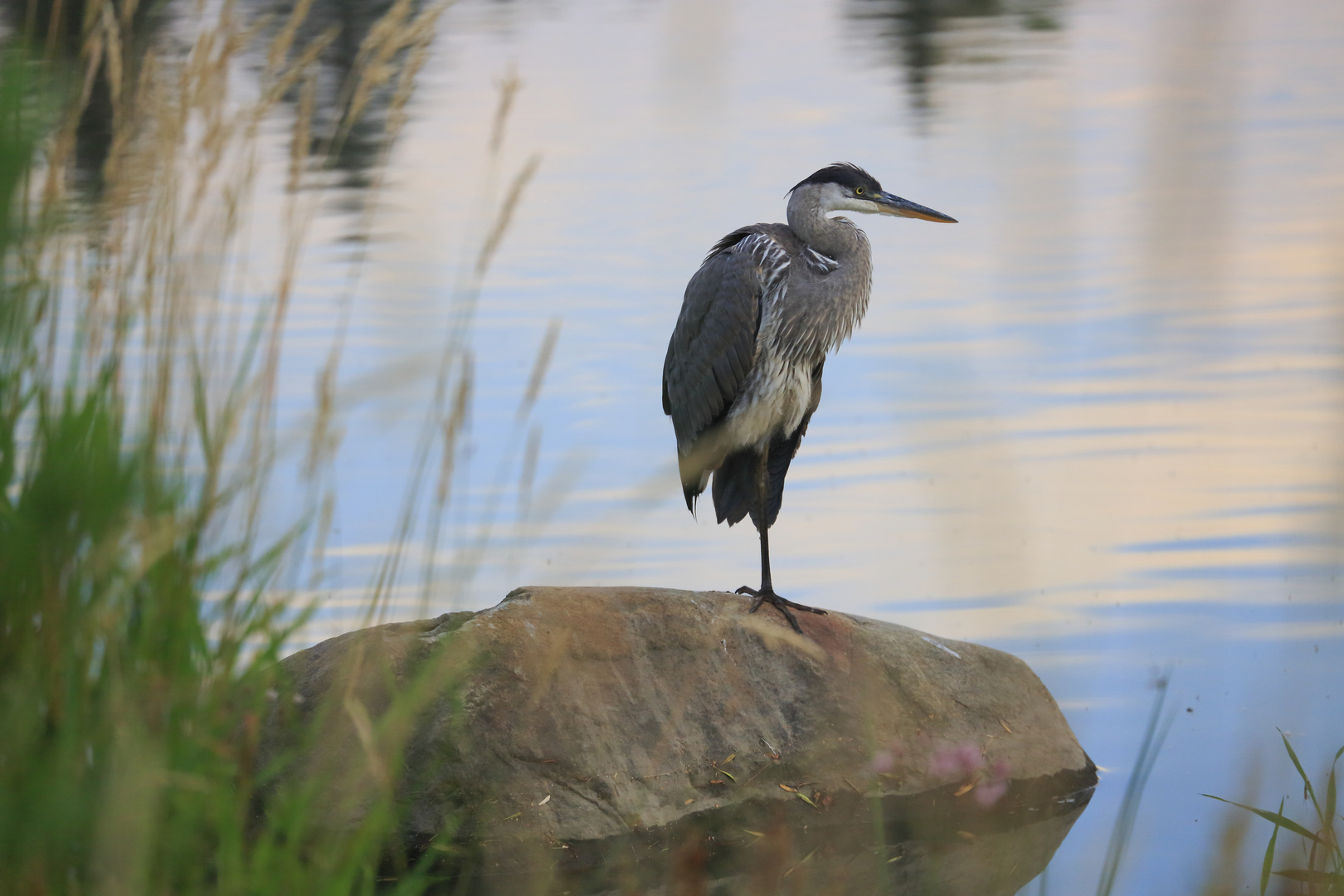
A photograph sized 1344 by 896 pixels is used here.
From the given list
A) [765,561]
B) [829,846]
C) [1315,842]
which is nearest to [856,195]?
[765,561]

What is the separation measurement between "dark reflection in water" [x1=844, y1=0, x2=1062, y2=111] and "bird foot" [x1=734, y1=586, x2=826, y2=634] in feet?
23.6

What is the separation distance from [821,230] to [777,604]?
4.43 ft

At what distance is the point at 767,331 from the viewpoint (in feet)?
14.7

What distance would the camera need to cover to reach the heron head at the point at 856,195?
455 centimetres

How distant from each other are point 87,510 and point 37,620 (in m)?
0.25

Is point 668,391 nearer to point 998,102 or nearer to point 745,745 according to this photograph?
point 745,745

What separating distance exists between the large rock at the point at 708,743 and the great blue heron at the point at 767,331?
44 centimetres

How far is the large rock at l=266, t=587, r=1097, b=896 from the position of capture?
3.50 meters

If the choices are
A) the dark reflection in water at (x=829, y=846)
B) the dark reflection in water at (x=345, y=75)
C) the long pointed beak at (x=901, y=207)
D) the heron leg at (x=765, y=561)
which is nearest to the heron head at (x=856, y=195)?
the long pointed beak at (x=901, y=207)

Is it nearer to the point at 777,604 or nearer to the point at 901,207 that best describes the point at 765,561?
the point at 777,604

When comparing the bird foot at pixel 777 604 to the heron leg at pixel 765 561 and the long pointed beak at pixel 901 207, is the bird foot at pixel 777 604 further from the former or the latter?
the long pointed beak at pixel 901 207

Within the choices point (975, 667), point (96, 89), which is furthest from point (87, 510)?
point (96, 89)

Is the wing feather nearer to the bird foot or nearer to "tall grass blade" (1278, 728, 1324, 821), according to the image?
the bird foot

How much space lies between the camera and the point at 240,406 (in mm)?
1664
